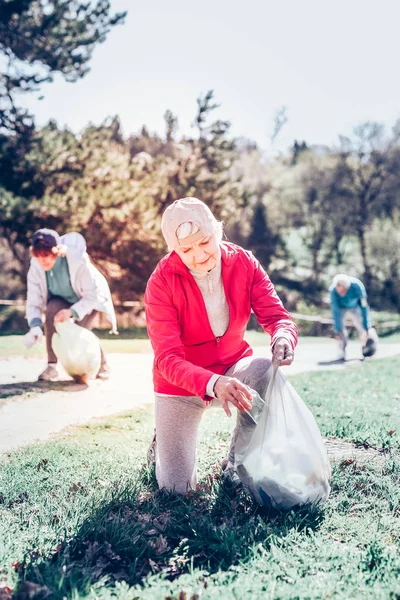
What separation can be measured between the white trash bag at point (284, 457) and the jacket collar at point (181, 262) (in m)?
A: 0.73

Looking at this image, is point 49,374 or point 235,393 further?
point 49,374

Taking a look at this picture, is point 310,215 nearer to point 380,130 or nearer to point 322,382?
point 380,130

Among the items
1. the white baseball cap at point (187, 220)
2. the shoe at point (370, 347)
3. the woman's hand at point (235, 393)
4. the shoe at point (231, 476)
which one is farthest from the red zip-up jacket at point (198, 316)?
the shoe at point (370, 347)

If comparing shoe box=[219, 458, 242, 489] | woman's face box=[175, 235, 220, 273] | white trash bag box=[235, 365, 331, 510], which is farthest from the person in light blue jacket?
white trash bag box=[235, 365, 331, 510]

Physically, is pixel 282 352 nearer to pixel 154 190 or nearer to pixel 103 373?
pixel 103 373

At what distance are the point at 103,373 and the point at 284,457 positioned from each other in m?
4.19

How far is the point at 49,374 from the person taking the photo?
6539mm

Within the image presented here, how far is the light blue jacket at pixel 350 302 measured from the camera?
9883mm

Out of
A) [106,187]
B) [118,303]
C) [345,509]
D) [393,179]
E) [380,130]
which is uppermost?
[380,130]

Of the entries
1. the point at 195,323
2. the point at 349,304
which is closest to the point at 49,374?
the point at 195,323

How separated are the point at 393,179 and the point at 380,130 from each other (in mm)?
2306

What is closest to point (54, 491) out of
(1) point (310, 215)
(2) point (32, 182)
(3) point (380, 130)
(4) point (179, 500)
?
(4) point (179, 500)

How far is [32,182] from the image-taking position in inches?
563

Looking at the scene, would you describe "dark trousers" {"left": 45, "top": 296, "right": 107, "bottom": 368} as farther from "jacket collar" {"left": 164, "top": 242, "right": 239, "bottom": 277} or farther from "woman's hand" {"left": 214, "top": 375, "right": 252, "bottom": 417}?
"woman's hand" {"left": 214, "top": 375, "right": 252, "bottom": 417}
